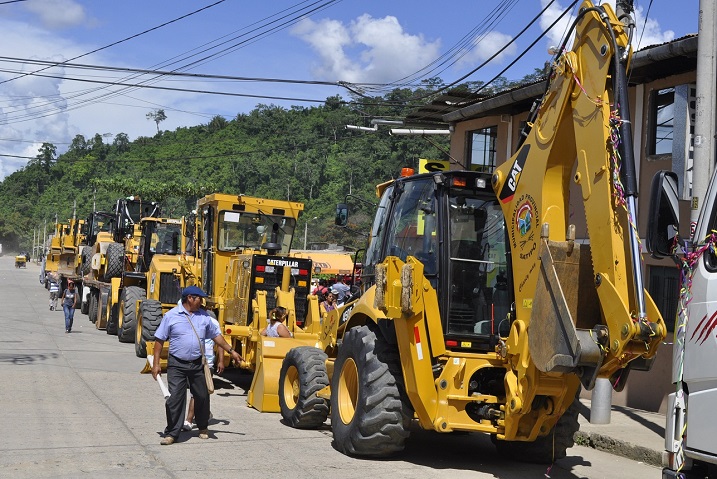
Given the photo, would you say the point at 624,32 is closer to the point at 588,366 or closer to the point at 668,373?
the point at 588,366

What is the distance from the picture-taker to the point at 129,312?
21.6m

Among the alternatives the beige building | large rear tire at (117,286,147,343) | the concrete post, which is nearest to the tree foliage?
large rear tire at (117,286,147,343)

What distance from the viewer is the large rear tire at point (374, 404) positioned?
8609 mm

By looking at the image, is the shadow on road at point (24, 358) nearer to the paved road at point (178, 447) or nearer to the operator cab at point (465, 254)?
the paved road at point (178, 447)

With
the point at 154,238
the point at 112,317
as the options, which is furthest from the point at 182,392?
the point at 112,317

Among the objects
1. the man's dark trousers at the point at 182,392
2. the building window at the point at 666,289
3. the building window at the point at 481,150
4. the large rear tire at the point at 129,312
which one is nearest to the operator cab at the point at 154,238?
the large rear tire at the point at 129,312

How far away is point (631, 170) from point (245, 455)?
4.80 metres

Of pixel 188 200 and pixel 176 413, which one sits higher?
pixel 188 200

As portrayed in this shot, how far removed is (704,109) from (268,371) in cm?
650

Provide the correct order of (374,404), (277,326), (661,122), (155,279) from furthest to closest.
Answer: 1. (155,279)
2. (661,122)
3. (277,326)
4. (374,404)

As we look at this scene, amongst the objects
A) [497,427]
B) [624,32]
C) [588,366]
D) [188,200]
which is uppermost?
[188,200]

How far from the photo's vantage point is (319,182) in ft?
280

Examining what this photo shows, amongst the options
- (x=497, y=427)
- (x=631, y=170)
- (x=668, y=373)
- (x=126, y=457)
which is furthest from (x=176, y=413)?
(x=668, y=373)

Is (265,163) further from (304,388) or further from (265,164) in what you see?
(304,388)
